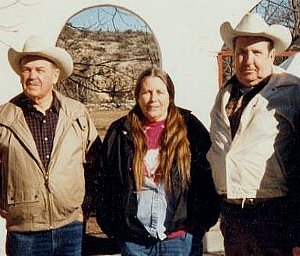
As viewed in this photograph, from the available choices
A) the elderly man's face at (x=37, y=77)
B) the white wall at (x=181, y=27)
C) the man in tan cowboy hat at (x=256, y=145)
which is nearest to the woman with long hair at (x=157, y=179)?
the man in tan cowboy hat at (x=256, y=145)

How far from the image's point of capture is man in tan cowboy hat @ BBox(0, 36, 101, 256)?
417 centimetres

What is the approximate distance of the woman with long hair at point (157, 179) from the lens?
161 inches

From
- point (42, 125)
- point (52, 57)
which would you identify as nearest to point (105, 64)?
point (52, 57)

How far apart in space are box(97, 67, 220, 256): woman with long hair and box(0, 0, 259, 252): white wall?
2137mm

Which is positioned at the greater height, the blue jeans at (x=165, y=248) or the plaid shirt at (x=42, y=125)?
the plaid shirt at (x=42, y=125)

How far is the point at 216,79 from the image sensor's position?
21.2ft

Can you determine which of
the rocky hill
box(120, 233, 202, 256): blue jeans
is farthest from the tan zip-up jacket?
the rocky hill

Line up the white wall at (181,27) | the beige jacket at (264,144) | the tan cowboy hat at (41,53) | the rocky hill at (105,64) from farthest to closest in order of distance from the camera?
the rocky hill at (105,64) < the white wall at (181,27) < the tan cowboy hat at (41,53) < the beige jacket at (264,144)

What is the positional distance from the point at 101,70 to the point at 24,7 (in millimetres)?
2696

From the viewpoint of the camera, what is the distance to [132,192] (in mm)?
4117

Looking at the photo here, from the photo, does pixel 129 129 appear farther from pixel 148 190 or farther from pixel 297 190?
pixel 297 190

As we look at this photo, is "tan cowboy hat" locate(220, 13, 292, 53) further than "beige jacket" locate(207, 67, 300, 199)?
Yes

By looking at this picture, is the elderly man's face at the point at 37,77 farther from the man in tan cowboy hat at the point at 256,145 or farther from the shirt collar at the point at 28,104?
the man in tan cowboy hat at the point at 256,145

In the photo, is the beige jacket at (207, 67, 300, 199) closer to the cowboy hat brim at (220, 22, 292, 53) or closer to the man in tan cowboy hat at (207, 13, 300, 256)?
the man in tan cowboy hat at (207, 13, 300, 256)
